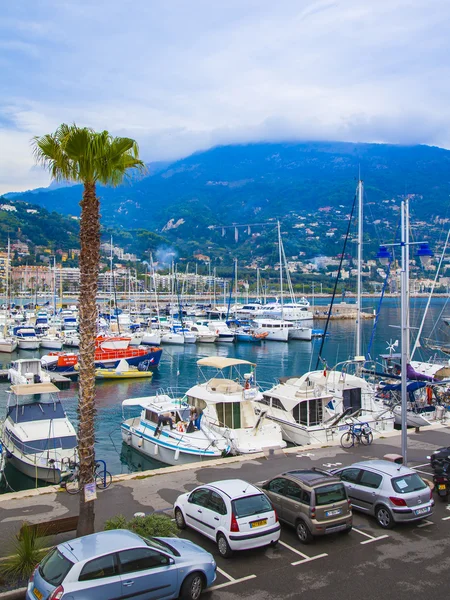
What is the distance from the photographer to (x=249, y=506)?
1018 centimetres

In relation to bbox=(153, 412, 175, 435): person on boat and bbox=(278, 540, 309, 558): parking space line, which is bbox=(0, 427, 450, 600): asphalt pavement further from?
bbox=(153, 412, 175, 435): person on boat

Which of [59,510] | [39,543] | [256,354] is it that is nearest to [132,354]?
[256,354]

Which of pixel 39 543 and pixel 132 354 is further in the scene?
pixel 132 354

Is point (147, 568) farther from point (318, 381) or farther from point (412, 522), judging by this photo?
point (318, 381)

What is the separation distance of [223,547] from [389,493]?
3.90m

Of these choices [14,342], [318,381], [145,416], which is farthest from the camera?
[14,342]

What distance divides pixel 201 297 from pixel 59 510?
17167cm

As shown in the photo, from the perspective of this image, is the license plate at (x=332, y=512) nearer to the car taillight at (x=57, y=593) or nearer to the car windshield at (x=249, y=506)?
the car windshield at (x=249, y=506)

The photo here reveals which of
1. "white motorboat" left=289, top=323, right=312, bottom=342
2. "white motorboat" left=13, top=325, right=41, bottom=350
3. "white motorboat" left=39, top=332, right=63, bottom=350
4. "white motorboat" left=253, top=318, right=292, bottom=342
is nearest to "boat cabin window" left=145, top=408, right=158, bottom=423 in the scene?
"white motorboat" left=39, top=332, right=63, bottom=350

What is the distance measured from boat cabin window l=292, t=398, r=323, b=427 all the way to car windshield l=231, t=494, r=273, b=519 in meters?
14.5

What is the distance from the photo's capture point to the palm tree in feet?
33.3

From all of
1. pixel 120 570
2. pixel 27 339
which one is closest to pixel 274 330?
pixel 27 339

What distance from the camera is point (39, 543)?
9.63m

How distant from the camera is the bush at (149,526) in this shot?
33.3 feet
